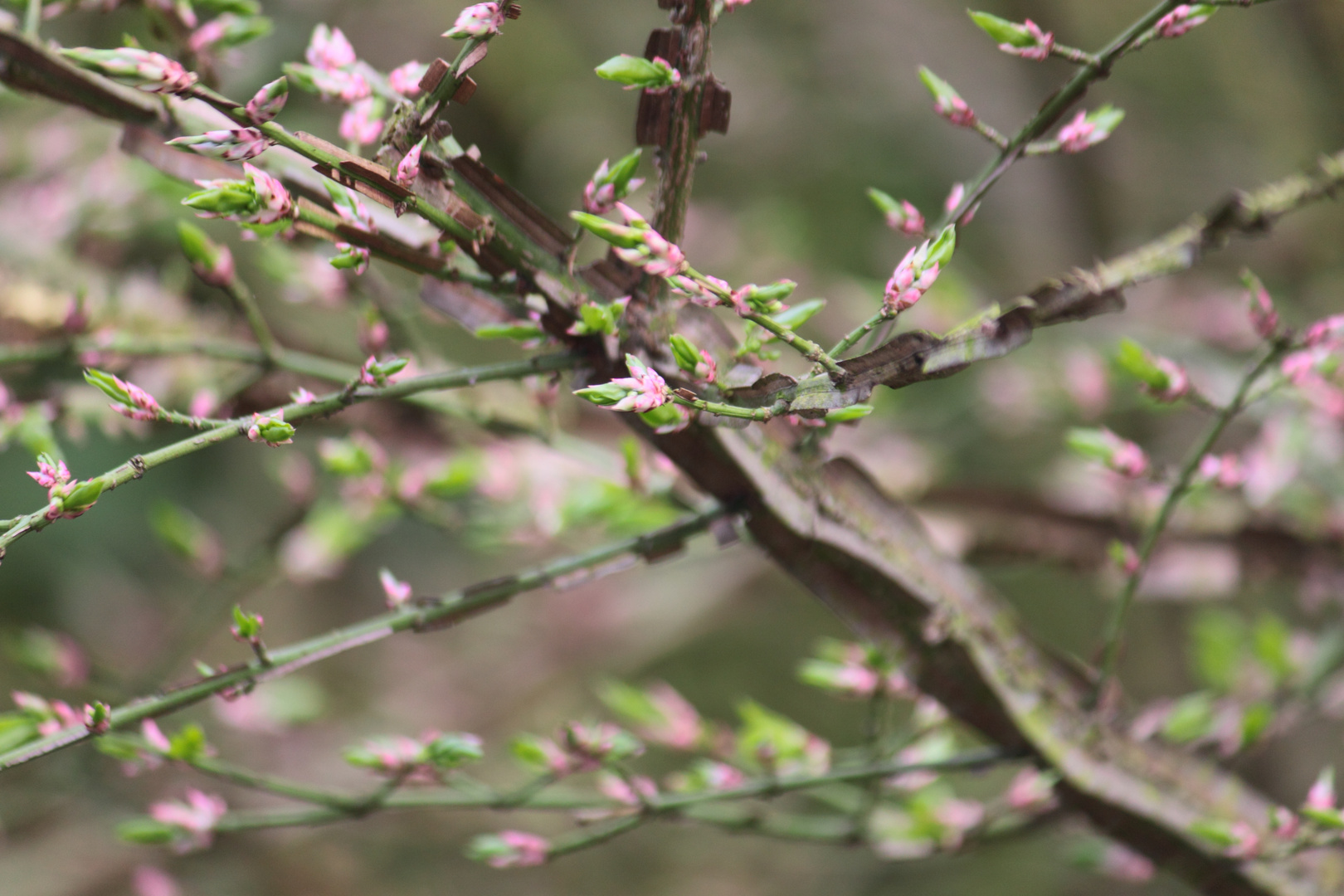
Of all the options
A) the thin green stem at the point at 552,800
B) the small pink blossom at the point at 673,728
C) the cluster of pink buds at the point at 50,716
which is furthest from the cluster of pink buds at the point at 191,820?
the small pink blossom at the point at 673,728

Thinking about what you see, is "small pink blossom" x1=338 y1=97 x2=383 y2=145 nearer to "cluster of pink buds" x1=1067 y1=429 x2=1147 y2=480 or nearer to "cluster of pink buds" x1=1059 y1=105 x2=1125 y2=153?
"cluster of pink buds" x1=1059 y1=105 x2=1125 y2=153

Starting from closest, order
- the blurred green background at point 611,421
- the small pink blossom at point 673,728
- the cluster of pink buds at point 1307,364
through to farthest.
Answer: the cluster of pink buds at point 1307,364 → the small pink blossom at point 673,728 → the blurred green background at point 611,421

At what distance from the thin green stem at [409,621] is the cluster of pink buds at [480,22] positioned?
270 millimetres

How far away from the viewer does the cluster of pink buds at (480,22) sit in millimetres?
389

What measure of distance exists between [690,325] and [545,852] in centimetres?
39

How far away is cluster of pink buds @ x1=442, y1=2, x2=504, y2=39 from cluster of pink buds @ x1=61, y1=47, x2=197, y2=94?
0.11m

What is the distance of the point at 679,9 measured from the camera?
430 millimetres

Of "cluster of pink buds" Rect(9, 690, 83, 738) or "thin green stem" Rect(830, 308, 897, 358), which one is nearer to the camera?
"thin green stem" Rect(830, 308, 897, 358)

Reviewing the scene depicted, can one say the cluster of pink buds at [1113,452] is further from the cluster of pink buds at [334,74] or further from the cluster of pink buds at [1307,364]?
the cluster of pink buds at [334,74]

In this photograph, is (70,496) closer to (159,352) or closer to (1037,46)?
(159,352)

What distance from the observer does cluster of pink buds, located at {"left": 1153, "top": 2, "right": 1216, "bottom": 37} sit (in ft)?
1.55

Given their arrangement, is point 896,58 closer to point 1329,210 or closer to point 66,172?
point 1329,210

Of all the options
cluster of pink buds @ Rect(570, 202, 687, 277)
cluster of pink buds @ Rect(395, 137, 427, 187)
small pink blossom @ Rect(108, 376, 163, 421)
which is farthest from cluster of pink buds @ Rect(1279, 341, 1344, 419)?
small pink blossom @ Rect(108, 376, 163, 421)

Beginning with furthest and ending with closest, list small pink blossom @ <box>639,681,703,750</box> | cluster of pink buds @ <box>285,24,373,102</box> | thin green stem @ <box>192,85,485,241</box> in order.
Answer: small pink blossom @ <box>639,681,703,750</box> < cluster of pink buds @ <box>285,24,373,102</box> < thin green stem @ <box>192,85,485,241</box>
